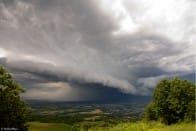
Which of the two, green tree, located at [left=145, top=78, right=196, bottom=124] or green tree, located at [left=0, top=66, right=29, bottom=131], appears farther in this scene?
green tree, located at [left=145, top=78, right=196, bottom=124]

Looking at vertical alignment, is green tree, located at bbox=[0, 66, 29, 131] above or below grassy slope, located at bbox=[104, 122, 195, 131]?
above

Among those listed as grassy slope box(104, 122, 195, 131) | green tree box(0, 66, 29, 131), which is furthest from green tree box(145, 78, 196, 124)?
green tree box(0, 66, 29, 131)

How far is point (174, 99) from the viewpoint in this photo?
47438 mm

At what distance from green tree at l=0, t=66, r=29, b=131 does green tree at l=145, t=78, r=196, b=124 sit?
28.7 m

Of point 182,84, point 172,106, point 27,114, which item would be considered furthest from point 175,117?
point 27,114

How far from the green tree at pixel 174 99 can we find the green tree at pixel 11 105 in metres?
28.7

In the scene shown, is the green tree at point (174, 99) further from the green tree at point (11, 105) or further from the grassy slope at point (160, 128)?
the green tree at point (11, 105)

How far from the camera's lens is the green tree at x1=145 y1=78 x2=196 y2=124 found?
46.1 meters

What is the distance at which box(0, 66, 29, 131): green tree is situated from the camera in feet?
108

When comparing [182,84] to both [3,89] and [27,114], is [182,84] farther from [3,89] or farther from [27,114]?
[3,89]

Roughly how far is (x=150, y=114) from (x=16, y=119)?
4363 cm

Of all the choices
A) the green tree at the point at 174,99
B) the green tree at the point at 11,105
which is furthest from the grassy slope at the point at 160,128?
the green tree at the point at 11,105

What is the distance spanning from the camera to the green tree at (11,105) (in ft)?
108

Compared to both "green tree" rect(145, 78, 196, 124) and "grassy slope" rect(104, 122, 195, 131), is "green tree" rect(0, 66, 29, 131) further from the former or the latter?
"green tree" rect(145, 78, 196, 124)
